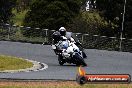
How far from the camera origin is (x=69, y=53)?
21.9 metres

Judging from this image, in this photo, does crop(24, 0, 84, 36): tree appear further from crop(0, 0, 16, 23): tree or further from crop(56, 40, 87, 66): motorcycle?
crop(56, 40, 87, 66): motorcycle

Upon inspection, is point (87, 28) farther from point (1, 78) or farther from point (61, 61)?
point (1, 78)

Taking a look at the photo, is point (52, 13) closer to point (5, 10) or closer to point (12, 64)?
point (5, 10)

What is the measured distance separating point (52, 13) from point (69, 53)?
25.4 metres

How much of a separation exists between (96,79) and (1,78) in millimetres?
4170

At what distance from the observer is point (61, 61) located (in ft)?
73.4

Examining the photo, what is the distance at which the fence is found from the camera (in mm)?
35000

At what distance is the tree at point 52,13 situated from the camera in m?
46.1

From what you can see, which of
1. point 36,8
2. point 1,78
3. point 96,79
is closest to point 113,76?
point 96,79

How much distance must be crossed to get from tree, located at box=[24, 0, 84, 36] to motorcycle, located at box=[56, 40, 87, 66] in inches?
932

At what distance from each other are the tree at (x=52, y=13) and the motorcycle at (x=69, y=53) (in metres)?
23.7

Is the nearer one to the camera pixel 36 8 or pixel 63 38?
pixel 63 38

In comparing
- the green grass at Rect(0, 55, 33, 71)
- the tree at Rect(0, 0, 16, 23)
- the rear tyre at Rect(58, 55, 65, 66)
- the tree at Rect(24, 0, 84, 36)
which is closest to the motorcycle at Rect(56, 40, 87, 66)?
the rear tyre at Rect(58, 55, 65, 66)

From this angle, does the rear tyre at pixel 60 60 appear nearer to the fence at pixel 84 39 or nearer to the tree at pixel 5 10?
the fence at pixel 84 39
